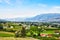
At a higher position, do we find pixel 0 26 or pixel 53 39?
pixel 0 26

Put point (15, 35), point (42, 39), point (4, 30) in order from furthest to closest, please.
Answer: point (4, 30)
point (15, 35)
point (42, 39)

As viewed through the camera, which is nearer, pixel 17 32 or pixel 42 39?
pixel 42 39

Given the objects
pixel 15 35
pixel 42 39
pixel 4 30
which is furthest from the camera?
pixel 4 30

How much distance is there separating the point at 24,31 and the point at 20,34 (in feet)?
1.78

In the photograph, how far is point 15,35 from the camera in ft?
38.5

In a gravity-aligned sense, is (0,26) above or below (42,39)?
above

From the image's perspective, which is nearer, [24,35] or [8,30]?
[24,35]

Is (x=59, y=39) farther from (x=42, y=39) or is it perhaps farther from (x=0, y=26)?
(x=0, y=26)

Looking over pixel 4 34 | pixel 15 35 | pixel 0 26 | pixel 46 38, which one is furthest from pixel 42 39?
pixel 0 26

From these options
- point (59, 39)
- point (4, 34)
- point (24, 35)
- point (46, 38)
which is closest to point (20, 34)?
point (24, 35)

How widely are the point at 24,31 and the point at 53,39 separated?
7.54ft

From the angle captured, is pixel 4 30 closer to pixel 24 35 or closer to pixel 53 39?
pixel 24 35

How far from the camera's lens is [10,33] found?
12.2 meters

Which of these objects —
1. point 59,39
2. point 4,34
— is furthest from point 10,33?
point 59,39
